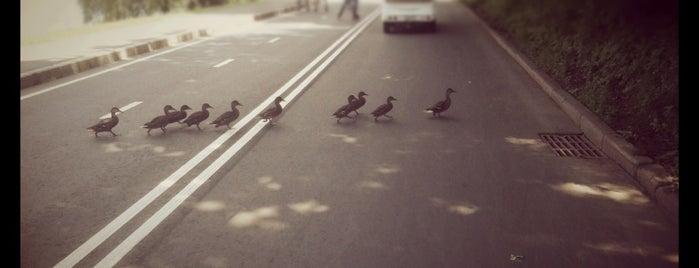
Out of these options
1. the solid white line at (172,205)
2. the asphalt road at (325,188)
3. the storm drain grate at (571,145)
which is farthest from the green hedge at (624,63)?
the solid white line at (172,205)

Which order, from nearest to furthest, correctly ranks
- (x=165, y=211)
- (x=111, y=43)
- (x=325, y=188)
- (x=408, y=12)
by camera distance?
1. (x=165, y=211)
2. (x=325, y=188)
3. (x=111, y=43)
4. (x=408, y=12)

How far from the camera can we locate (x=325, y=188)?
6.54 metres

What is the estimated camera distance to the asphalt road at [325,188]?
16.5 feet

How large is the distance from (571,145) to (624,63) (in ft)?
10.1

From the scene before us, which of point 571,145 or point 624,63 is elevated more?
point 624,63

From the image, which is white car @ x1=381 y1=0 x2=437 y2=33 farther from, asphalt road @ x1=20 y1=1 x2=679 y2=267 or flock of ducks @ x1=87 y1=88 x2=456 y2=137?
flock of ducks @ x1=87 y1=88 x2=456 y2=137

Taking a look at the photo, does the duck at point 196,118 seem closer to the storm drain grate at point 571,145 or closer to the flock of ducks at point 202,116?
the flock of ducks at point 202,116

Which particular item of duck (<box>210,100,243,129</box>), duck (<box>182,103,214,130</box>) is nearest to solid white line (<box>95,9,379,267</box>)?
duck (<box>210,100,243,129</box>)

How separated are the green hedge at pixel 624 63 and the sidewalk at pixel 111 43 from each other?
1180 cm

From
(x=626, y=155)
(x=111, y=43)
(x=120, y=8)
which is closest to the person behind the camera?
(x=626, y=155)

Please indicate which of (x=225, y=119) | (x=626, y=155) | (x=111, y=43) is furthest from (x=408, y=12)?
(x=626, y=155)

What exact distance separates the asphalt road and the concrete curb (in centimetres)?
15

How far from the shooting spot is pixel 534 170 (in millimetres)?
7133

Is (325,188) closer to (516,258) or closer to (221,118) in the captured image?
(516,258)
